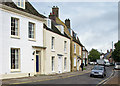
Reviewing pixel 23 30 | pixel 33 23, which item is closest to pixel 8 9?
pixel 23 30

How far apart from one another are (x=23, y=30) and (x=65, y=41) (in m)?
13.9

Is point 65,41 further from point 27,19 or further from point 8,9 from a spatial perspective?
point 8,9

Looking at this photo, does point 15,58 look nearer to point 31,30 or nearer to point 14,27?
point 14,27

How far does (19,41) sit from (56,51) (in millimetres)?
9634

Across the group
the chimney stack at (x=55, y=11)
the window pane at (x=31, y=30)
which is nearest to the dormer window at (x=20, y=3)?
the window pane at (x=31, y=30)

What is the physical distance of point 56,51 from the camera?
28938mm

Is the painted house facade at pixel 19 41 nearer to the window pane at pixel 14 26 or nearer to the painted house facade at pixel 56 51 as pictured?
the window pane at pixel 14 26

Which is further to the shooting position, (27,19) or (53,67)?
(53,67)

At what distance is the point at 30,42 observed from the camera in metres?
21.9

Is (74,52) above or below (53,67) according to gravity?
above

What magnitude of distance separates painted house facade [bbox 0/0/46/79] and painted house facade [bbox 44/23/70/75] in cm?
150

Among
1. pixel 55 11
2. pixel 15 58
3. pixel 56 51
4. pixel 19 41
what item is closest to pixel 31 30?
pixel 19 41

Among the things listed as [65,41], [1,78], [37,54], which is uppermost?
[65,41]

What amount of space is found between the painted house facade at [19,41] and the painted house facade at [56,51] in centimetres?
150
